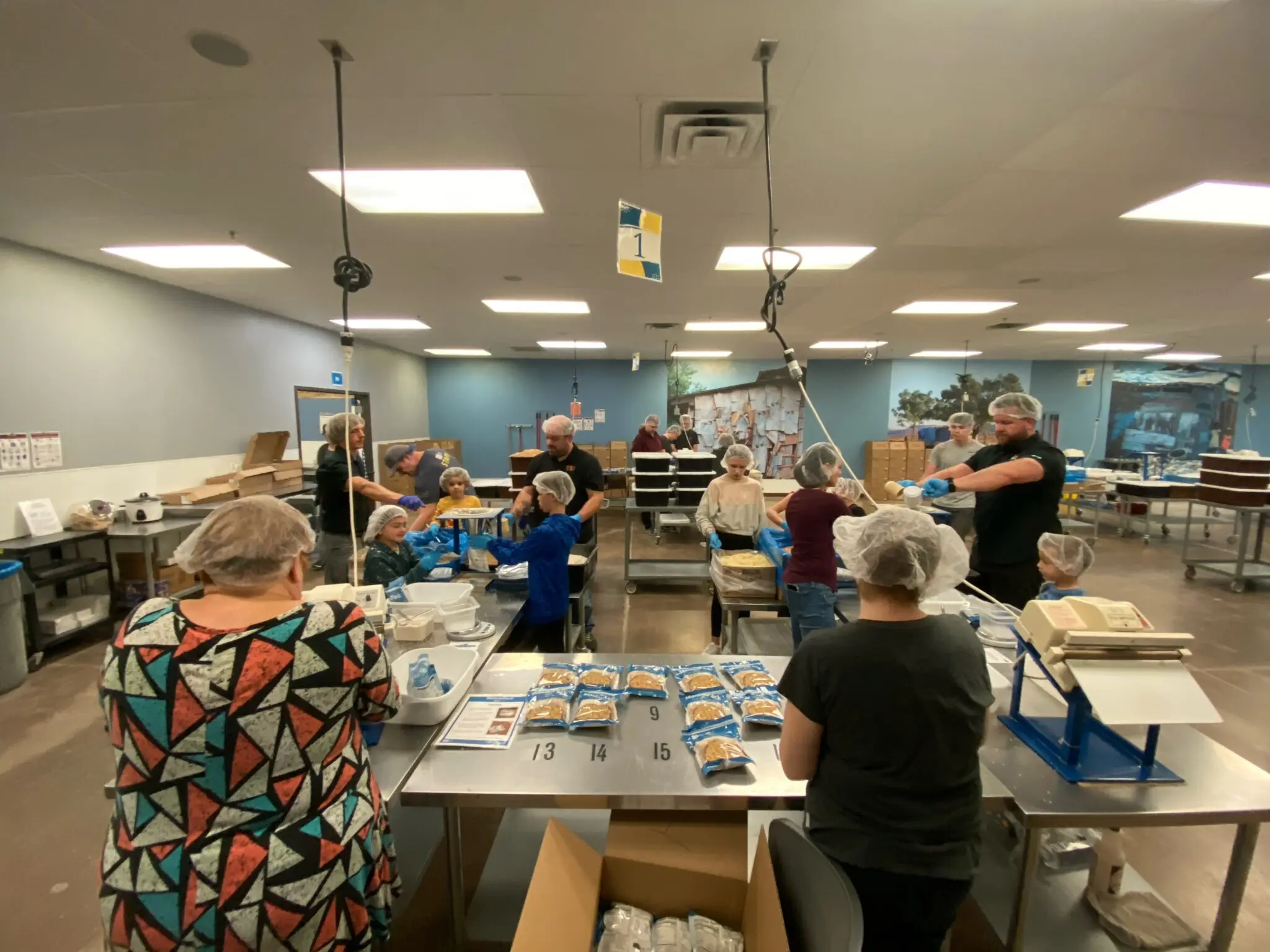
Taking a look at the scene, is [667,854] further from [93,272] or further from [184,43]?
[93,272]

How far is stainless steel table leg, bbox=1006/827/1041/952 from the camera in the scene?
1.26 m

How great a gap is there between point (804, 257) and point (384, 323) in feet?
16.7

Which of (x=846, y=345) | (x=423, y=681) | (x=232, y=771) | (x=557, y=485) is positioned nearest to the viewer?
(x=232, y=771)

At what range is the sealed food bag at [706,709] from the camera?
149 cm

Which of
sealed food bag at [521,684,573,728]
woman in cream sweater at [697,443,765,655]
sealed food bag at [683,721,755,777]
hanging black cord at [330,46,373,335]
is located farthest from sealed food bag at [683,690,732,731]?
woman in cream sweater at [697,443,765,655]

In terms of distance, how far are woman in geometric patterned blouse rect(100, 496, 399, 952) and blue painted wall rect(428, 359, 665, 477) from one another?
932 cm

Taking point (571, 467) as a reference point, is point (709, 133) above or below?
above

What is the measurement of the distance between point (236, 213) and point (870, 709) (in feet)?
12.7

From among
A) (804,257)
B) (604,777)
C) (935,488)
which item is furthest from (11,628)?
(804,257)

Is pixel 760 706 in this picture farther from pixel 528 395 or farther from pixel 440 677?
pixel 528 395

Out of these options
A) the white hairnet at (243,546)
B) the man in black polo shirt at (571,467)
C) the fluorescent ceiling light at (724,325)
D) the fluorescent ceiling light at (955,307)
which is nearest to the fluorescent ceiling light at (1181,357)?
the fluorescent ceiling light at (955,307)

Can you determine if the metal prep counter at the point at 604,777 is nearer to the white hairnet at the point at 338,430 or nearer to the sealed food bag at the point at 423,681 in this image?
the sealed food bag at the point at 423,681

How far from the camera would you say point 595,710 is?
60.9 inches

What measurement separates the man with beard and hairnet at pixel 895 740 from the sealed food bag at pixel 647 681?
61 cm
